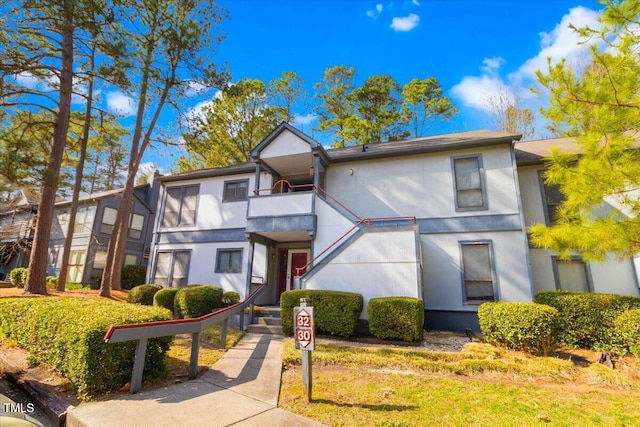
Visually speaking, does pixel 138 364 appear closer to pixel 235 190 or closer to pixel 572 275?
pixel 235 190

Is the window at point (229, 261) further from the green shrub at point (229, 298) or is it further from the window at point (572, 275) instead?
the window at point (572, 275)

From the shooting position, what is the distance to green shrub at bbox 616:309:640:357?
7047mm

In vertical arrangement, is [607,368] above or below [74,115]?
below

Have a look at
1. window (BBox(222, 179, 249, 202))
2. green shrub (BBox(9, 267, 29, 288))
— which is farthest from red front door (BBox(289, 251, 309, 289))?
green shrub (BBox(9, 267, 29, 288))

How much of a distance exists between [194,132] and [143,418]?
1589cm

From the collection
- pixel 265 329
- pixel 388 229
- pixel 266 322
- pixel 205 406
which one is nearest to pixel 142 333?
pixel 205 406

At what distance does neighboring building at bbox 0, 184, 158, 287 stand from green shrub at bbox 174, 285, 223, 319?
1304 cm

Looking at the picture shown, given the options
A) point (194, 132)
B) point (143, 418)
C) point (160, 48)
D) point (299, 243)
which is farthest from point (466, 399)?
point (160, 48)

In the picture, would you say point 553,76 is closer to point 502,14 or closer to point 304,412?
point 304,412

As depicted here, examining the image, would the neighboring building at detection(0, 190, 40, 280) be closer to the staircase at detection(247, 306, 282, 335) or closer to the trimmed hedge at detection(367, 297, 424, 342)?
the staircase at detection(247, 306, 282, 335)

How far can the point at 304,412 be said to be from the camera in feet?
13.5

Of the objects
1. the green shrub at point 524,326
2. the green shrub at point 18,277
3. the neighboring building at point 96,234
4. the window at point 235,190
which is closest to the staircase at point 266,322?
the window at point 235,190

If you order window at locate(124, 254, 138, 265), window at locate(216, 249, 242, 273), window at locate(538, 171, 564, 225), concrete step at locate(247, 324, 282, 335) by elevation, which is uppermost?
window at locate(538, 171, 564, 225)

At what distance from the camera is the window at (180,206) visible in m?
15.4
